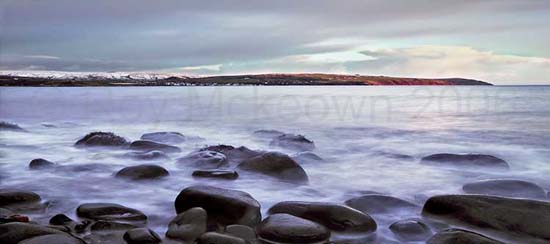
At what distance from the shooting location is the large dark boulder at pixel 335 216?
574 cm

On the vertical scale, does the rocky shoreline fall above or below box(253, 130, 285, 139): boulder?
above

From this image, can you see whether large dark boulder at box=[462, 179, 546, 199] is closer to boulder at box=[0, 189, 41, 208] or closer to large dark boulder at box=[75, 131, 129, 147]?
boulder at box=[0, 189, 41, 208]

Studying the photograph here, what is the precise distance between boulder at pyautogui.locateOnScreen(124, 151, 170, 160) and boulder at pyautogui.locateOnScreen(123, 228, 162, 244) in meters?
5.77

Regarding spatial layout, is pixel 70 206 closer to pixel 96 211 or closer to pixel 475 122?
pixel 96 211

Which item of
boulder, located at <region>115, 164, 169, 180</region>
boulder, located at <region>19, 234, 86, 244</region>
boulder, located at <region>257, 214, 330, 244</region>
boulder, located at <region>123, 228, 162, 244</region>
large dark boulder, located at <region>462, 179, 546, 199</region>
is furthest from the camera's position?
boulder, located at <region>115, 164, 169, 180</region>

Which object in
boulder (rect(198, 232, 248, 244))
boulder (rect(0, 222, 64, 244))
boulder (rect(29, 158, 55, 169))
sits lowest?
boulder (rect(29, 158, 55, 169))

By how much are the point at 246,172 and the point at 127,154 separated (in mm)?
3691

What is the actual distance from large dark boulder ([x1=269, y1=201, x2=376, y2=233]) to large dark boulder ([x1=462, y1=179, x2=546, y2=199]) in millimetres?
2718

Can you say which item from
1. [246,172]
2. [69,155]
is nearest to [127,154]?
[69,155]

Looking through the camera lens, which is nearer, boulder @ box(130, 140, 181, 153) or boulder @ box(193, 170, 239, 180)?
boulder @ box(193, 170, 239, 180)

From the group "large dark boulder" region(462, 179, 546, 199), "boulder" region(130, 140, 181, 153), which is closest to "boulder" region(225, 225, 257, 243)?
"large dark boulder" region(462, 179, 546, 199)

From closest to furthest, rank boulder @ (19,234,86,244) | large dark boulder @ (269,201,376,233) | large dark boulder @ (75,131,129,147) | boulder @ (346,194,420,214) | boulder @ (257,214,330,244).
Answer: boulder @ (19,234,86,244) < boulder @ (257,214,330,244) < large dark boulder @ (269,201,376,233) < boulder @ (346,194,420,214) < large dark boulder @ (75,131,129,147)

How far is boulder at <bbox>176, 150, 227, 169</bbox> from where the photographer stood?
9.95 m

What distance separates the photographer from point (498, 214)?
5750 mm
